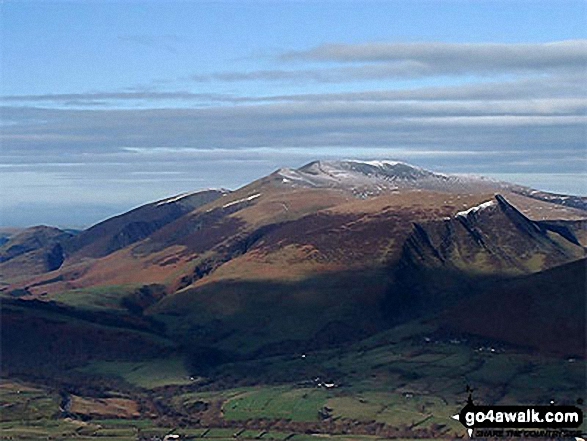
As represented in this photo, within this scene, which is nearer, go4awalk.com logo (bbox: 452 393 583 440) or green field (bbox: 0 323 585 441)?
go4awalk.com logo (bbox: 452 393 583 440)

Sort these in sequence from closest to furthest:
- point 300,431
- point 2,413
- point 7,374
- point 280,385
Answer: point 300,431 < point 2,413 < point 280,385 < point 7,374

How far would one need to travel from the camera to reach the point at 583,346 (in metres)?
188

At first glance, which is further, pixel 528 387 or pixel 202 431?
pixel 528 387

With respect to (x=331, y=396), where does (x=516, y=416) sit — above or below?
above

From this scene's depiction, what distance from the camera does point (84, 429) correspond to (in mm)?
157250

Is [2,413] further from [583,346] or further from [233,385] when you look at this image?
[583,346]

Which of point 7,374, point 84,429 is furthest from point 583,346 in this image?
point 7,374

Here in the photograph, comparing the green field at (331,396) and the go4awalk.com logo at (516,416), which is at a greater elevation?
the go4awalk.com logo at (516,416)

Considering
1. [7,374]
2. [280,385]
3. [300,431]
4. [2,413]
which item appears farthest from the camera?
[7,374]

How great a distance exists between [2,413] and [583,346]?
314 ft

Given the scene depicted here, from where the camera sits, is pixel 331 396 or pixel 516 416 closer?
pixel 516 416

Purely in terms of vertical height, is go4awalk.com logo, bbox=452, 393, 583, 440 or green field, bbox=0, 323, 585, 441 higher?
go4awalk.com logo, bbox=452, 393, 583, 440

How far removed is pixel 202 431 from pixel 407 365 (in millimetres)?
45443

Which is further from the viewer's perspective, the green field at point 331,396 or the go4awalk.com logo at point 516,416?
the green field at point 331,396
